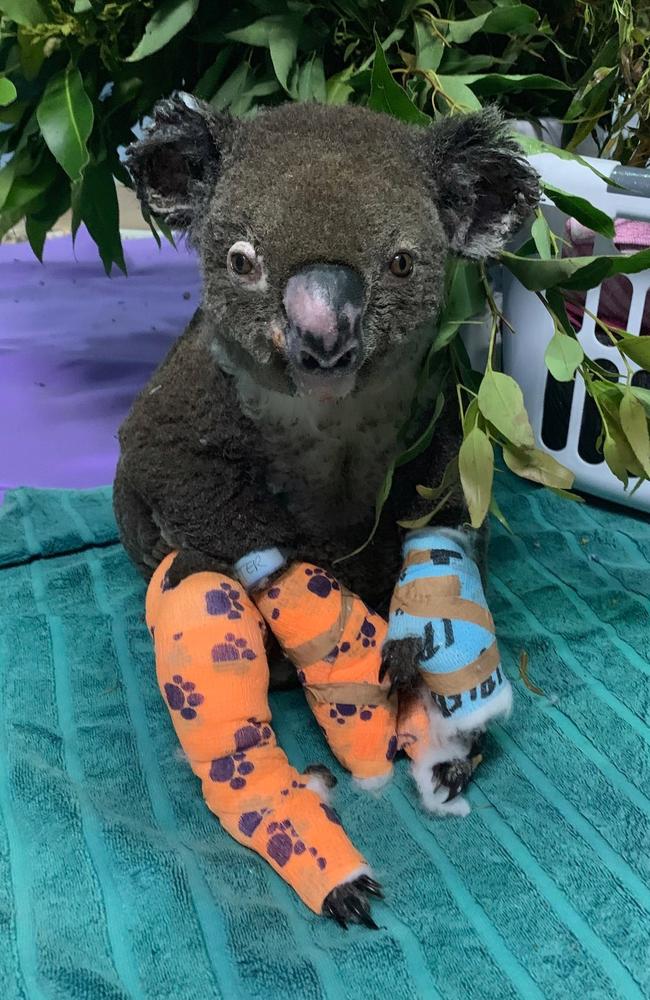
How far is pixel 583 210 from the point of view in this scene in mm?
784

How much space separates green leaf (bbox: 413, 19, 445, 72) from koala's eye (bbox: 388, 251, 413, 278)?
424mm

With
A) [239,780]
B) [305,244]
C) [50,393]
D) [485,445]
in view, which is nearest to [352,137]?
[305,244]

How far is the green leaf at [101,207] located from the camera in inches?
47.3

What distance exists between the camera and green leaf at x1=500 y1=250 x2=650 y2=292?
72 centimetres

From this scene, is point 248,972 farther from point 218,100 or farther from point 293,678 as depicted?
point 218,100

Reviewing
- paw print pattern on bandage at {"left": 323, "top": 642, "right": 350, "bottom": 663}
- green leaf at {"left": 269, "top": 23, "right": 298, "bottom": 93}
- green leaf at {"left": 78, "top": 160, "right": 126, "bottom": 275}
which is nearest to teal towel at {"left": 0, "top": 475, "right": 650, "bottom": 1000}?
paw print pattern on bandage at {"left": 323, "top": 642, "right": 350, "bottom": 663}

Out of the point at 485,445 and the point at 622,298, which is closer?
the point at 485,445

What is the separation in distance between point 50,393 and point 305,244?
125 cm

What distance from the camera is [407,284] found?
25.5 inches

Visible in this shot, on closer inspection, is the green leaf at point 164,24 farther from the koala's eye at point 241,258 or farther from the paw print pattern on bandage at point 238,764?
the paw print pattern on bandage at point 238,764

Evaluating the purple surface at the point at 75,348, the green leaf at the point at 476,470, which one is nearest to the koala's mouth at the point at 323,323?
the green leaf at the point at 476,470

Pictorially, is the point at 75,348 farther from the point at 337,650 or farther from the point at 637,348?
the point at 637,348

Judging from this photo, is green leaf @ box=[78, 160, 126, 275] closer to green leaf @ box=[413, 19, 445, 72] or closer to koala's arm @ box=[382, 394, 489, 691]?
green leaf @ box=[413, 19, 445, 72]

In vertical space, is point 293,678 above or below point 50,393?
above
